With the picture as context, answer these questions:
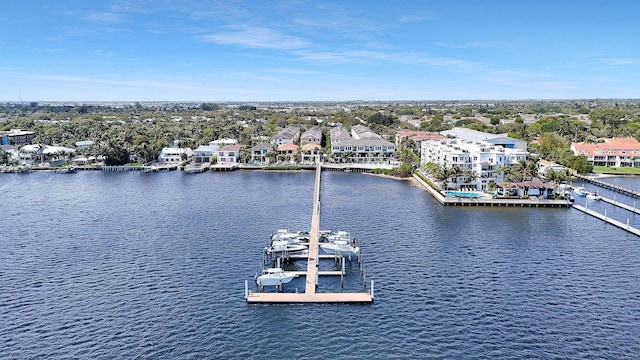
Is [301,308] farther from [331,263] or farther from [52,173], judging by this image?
[52,173]

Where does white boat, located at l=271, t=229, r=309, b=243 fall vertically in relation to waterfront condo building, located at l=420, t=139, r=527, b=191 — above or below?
below

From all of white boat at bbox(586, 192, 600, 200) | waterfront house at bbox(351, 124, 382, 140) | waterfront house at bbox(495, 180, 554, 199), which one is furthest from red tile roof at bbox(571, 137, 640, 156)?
waterfront house at bbox(351, 124, 382, 140)

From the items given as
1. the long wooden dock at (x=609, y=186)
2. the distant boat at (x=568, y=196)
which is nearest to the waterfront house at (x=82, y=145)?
the distant boat at (x=568, y=196)

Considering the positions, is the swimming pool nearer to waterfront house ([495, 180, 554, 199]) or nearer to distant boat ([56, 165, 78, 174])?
waterfront house ([495, 180, 554, 199])

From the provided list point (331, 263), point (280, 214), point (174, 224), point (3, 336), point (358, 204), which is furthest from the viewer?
point (358, 204)

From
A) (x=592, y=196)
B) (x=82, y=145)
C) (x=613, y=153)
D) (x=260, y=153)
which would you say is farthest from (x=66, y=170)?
(x=613, y=153)

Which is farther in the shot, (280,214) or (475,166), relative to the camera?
(475,166)

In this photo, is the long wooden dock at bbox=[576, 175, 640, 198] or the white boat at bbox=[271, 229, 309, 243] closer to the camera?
the white boat at bbox=[271, 229, 309, 243]

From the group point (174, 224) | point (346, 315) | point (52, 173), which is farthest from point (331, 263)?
point (52, 173)
